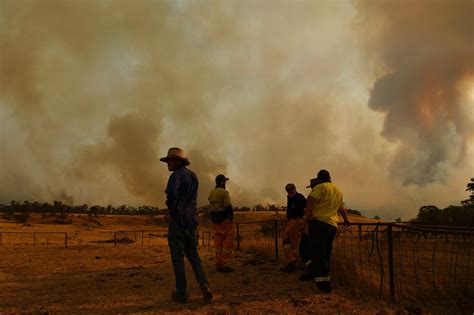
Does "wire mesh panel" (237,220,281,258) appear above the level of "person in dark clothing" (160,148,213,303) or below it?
below

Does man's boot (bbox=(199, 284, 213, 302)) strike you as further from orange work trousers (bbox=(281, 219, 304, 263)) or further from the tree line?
the tree line

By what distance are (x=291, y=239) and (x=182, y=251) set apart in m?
3.00

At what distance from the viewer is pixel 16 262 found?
11289 mm

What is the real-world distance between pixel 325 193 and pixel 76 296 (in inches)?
163

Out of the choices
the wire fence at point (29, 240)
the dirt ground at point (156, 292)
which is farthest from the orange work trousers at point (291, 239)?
the wire fence at point (29, 240)

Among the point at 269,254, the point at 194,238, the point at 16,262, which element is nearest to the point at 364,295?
the point at 194,238

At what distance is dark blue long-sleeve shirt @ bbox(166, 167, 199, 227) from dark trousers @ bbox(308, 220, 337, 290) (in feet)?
6.00

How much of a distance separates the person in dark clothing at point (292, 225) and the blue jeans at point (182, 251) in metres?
2.74

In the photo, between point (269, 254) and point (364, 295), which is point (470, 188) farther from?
point (364, 295)

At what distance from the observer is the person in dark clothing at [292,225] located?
830 cm

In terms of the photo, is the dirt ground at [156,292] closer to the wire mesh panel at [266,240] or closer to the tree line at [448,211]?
the wire mesh panel at [266,240]

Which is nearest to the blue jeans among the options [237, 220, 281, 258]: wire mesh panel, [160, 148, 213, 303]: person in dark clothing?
[160, 148, 213, 303]: person in dark clothing

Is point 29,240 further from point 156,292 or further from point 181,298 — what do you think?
point 181,298

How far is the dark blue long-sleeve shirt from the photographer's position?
5.98 metres
